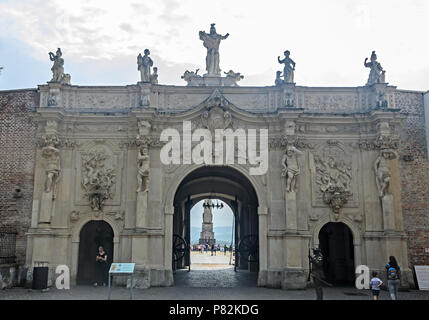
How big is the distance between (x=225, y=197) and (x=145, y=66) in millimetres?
12198

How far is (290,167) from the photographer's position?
18609 millimetres

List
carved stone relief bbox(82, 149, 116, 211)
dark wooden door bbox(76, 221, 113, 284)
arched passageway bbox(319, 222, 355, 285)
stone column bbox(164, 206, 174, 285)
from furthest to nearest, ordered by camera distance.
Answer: arched passageway bbox(319, 222, 355, 285) < dark wooden door bbox(76, 221, 113, 284) < carved stone relief bbox(82, 149, 116, 211) < stone column bbox(164, 206, 174, 285)

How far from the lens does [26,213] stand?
19109 millimetres

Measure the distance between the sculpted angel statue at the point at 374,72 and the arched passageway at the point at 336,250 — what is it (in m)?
6.52

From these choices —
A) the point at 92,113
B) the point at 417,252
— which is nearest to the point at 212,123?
the point at 92,113

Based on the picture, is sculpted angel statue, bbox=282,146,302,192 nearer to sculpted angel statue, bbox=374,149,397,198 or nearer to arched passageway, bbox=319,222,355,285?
Result: sculpted angel statue, bbox=374,149,397,198

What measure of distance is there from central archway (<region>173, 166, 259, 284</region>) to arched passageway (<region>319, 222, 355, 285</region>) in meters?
3.20

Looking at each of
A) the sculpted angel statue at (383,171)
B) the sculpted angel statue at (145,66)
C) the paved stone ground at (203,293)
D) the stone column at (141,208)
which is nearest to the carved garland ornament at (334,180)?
the sculpted angel statue at (383,171)

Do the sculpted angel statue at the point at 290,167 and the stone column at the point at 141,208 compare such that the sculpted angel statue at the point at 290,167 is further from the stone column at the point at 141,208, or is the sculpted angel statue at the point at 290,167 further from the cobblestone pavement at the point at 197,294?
the stone column at the point at 141,208

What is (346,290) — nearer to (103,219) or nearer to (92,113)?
(103,219)

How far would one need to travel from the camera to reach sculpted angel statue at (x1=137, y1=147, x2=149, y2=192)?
1852 cm

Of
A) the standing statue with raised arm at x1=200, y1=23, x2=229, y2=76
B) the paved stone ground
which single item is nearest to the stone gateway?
the paved stone ground

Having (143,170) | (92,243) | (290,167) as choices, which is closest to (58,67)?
(143,170)

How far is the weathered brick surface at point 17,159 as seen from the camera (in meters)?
19.1
